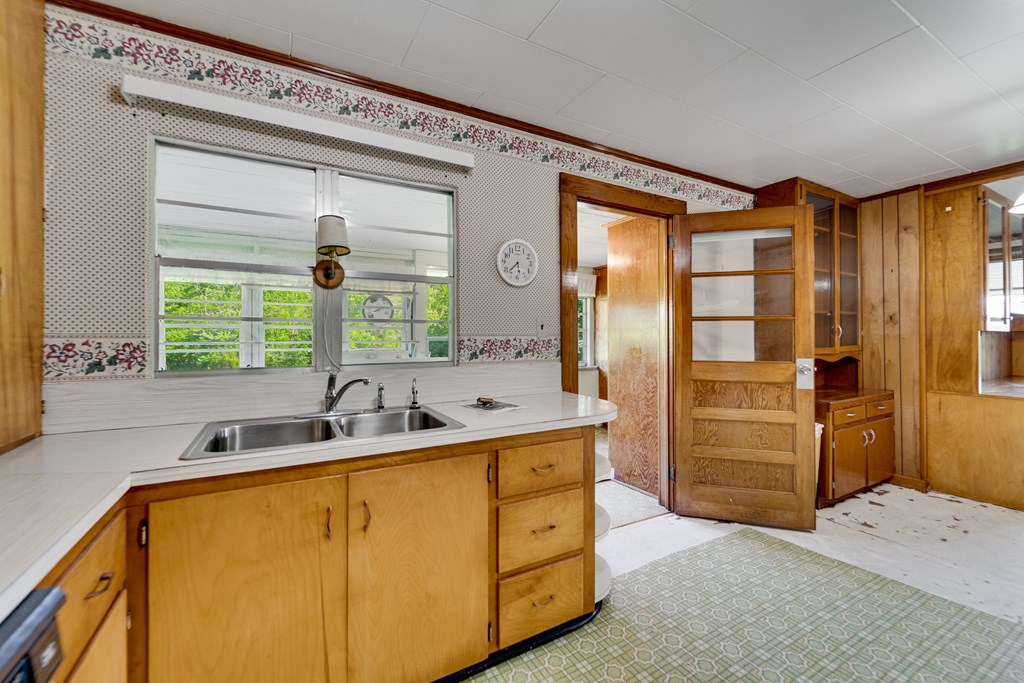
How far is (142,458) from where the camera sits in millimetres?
1186

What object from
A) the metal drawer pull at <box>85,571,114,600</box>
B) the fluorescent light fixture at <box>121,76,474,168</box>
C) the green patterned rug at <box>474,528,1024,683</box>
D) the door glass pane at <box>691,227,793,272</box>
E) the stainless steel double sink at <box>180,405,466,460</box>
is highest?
the fluorescent light fixture at <box>121,76,474,168</box>

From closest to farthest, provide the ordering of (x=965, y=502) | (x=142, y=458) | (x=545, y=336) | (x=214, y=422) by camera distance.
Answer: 1. (x=142, y=458)
2. (x=214, y=422)
3. (x=545, y=336)
4. (x=965, y=502)

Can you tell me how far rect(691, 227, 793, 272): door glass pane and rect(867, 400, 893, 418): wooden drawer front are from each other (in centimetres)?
152

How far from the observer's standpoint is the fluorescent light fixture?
5.02 ft

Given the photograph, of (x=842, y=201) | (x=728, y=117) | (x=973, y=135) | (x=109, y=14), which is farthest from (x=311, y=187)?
(x=842, y=201)

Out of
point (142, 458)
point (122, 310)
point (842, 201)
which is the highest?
point (842, 201)

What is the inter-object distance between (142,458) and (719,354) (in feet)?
9.93

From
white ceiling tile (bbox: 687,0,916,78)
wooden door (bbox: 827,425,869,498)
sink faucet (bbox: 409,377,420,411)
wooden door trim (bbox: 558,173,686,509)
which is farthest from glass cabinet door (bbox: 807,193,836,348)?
sink faucet (bbox: 409,377,420,411)

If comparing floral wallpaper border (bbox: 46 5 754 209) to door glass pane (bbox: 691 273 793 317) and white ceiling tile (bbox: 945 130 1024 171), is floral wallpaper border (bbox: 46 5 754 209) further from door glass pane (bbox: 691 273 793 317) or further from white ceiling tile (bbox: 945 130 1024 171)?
white ceiling tile (bbox: 945 130 1024 171)

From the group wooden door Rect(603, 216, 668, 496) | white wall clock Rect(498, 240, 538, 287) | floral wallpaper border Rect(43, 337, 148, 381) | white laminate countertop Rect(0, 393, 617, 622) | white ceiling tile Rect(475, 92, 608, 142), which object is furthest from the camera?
wooden door Rect(603, 216, 668, 496)

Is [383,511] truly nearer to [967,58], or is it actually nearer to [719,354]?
[719,354]

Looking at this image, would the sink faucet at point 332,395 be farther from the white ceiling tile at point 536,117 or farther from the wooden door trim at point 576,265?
the white ceiling tile at point 536,117

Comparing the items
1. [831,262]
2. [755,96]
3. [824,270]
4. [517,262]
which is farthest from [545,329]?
[831,262]

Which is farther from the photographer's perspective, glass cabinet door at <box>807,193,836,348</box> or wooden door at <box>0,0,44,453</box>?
glass cabinet door at <box>807,193,836,348</box>
